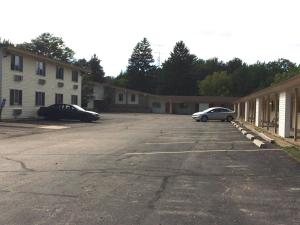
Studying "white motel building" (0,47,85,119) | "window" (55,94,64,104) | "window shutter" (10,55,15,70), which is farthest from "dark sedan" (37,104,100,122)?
"window shutter" (10,55,15,70)

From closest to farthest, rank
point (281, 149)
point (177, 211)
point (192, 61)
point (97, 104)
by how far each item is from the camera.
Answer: point (177, 211) < point (281, 149) < point (97, 104) < point (192, 61)

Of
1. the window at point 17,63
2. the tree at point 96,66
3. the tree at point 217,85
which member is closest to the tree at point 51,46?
the tree at point 96,66

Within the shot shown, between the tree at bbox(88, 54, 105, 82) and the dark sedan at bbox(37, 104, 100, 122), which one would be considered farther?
the tree at bbox(88, 54, 105, 82)

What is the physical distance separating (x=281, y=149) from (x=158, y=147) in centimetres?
400

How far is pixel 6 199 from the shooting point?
8.05 m

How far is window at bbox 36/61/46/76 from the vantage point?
4294cm

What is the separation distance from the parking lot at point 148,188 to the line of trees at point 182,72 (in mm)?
85245

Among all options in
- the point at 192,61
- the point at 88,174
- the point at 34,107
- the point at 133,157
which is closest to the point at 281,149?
the point at 133,157

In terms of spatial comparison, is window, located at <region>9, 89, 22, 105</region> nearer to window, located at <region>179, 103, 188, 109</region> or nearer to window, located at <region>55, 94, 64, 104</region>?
window, located at <region>55, 94, 64, 104</region>

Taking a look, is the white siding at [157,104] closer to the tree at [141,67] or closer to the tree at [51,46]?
the tree at [51,46]

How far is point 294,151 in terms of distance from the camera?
15.7 metres

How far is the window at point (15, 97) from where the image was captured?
38.4m

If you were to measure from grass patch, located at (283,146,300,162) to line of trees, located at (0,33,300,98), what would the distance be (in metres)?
82.7

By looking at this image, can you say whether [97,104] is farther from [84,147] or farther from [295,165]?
[295,165]
